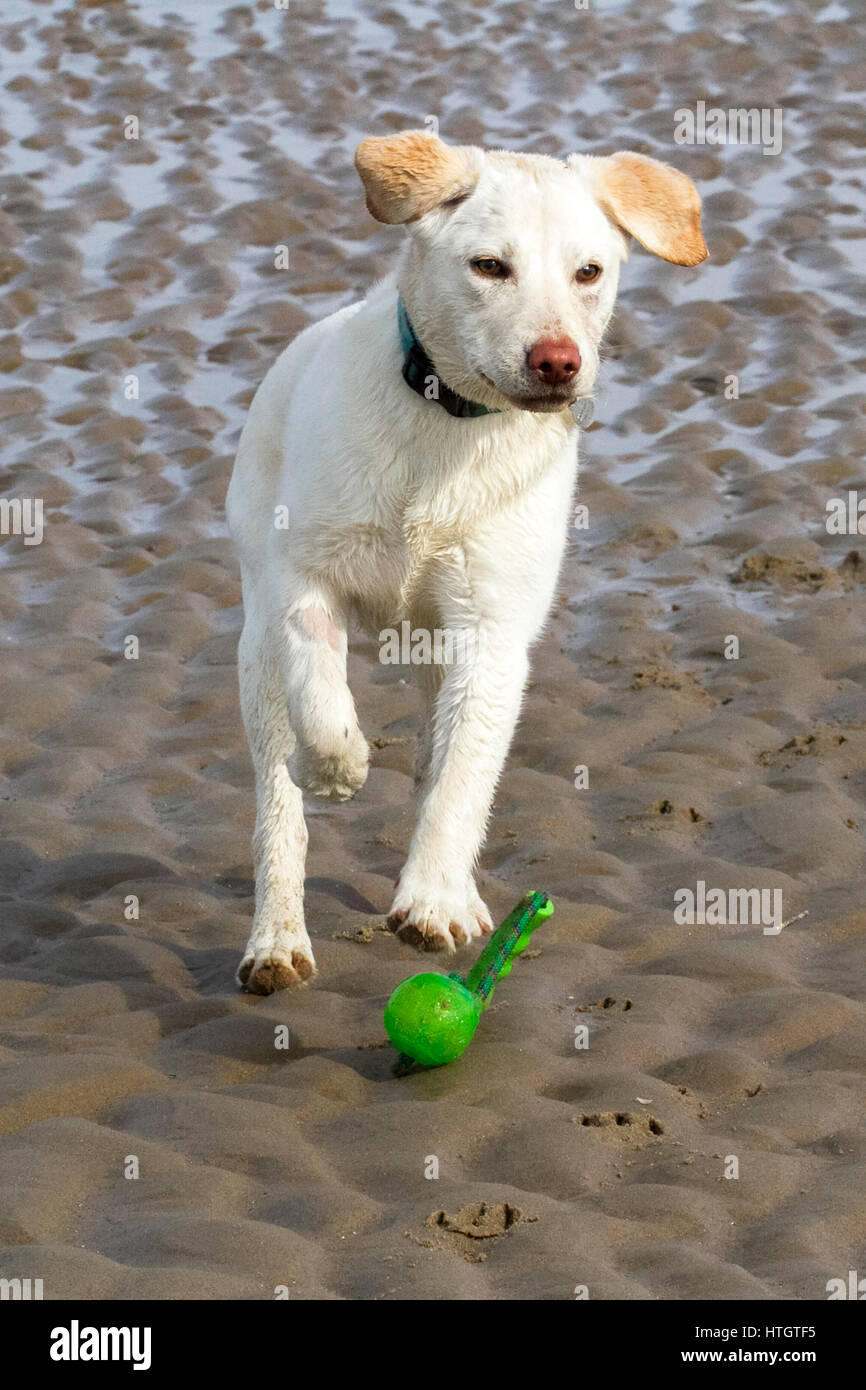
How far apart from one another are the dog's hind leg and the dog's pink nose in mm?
1168

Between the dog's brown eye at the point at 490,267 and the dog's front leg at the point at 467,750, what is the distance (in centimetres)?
91

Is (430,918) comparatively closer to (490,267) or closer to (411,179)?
(490,267)

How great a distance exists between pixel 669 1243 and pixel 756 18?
46.1ft

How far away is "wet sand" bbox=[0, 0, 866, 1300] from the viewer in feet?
13.9

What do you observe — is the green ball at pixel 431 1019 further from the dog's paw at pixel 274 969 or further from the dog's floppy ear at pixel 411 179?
the dog's floppy ear at pixel 411 179

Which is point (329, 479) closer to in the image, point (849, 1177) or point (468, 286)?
point (468, 286)

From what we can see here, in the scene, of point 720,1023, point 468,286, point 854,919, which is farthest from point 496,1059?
point 468,286

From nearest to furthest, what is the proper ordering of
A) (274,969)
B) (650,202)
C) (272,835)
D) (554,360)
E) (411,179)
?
(554,360) < (411,179) < (650,202) < (274,969) < (272,835)

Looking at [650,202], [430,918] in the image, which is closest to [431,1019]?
[430,918]

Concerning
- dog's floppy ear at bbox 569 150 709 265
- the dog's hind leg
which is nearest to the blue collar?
dog's floppy ear at bbox 569 150 709 265

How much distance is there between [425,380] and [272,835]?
1.41 metres

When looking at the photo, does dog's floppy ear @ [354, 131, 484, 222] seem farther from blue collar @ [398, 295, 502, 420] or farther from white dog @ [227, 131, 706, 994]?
blue collar @ [398, 295, 502, 420]

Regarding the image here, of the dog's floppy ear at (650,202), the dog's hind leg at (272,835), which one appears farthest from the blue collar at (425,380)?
the dog's hind leg at (272,835)

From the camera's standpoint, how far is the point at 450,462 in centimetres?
505
